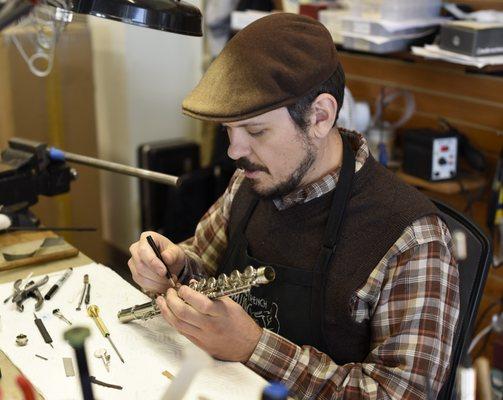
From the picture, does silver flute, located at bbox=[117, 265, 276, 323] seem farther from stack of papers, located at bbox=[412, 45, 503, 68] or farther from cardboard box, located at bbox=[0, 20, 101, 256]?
cardboard box, located at bbox=[0, 20, 101, 256]

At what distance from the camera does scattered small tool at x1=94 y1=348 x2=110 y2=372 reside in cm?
116

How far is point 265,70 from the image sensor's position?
119 cm

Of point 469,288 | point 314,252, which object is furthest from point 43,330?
point 469,288

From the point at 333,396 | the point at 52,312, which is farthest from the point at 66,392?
the point at 333,396

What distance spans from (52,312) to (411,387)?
2.39 ft

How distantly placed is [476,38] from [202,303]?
1321 millimetres

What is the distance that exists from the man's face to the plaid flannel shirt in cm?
25

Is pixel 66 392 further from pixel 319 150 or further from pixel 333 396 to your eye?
pixel 319 150

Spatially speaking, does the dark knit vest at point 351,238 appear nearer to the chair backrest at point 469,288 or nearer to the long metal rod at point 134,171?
the chair backrest at point 469,288

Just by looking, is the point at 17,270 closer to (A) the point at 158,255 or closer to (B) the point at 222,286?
(A) the point at 158,255

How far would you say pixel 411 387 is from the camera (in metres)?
1.13

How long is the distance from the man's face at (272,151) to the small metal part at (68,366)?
487 millimetres

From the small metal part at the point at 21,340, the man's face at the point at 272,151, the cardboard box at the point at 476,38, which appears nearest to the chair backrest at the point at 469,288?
the man's face at the point at 272,151

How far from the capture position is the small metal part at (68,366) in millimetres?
1135
